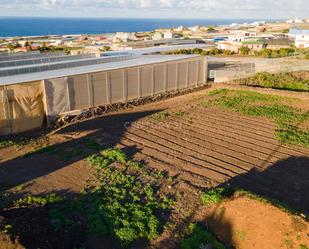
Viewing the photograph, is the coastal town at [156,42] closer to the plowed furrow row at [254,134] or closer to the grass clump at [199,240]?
the plowed furrow row at [254,134]

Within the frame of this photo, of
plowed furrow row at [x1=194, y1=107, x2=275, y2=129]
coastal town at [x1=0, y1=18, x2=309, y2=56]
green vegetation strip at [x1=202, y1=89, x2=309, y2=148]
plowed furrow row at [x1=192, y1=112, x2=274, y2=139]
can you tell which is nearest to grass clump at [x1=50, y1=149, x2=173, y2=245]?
plowed furrow row at [x1=192, y1=112, x2=274, y2=139]

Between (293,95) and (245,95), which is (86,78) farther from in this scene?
(293,95)

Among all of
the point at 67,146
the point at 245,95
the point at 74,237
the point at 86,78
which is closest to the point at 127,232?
the point at 74,237

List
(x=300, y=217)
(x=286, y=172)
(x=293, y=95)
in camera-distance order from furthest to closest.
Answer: (x=293, y=95) < (x=286, y=172) < (x=300, y=217)

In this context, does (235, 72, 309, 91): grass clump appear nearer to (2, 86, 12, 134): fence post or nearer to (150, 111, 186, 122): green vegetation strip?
(150, 111, 186, 122): green vegetation strip

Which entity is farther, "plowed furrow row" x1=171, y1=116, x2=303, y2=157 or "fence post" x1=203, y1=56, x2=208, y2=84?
"fence post" x1=203, y1=56, x2=208, y2=84
